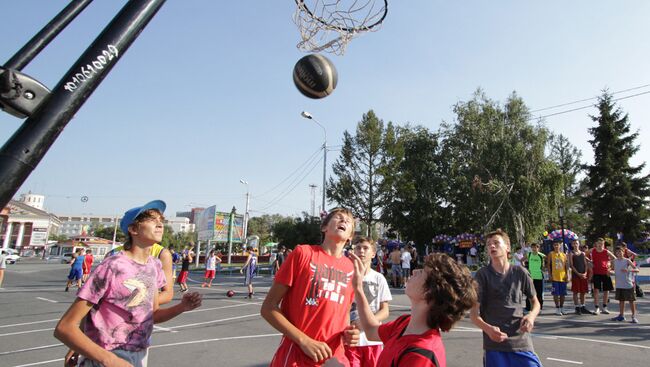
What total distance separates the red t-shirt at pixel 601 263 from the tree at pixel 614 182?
2525 cm

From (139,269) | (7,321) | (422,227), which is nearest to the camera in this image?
(139,269)

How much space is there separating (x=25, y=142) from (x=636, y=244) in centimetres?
4199

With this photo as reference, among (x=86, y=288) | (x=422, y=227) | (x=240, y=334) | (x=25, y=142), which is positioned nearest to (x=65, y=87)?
(x=25, y=142)

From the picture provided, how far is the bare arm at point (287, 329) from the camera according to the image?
2.45 m

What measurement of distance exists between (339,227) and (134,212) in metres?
1.56

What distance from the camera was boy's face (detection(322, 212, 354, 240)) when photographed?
3006mm

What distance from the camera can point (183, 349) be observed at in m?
6.80

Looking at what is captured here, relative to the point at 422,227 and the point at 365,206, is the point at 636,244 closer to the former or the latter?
the point at 422,227

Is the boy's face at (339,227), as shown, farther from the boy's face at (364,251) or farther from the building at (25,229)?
the building at (25,229)

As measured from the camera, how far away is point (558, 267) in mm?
11078

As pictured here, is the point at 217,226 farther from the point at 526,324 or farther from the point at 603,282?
the point at 526,324

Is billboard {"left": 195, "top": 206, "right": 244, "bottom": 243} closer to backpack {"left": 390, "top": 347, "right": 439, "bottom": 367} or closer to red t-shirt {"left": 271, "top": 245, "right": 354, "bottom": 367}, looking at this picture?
red t-shirt {"left": 271, "top": 245, "right": 354, "bottom": 367}

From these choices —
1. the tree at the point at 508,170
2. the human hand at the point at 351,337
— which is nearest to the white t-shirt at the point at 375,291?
the human hand at the point at 351,337

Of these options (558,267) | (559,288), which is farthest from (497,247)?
(558,267)
